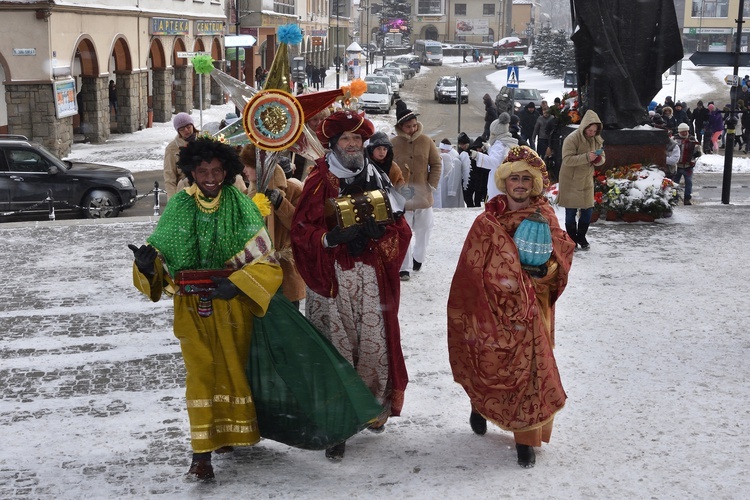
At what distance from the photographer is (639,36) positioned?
12914mm

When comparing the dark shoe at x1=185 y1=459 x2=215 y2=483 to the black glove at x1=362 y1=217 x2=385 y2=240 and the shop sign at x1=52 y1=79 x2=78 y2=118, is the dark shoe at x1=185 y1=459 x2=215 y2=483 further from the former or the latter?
the shop sign at x1=52 y1=79 x2=78 y2=118

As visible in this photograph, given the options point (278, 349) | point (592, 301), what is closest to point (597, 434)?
point (278, 349)

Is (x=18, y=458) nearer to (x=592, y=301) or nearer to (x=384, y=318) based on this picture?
(x=384, y=318)

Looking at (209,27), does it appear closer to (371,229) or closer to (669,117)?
(669,117)

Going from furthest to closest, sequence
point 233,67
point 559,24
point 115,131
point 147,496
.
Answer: point 559,24
point 233,67
point 115,131
point 147,496

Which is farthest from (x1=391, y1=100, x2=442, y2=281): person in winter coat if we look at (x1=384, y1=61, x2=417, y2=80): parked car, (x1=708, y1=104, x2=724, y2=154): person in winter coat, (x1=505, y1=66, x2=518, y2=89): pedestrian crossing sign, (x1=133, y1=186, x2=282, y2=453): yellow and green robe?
(x1=384, y1=61, x2=417, y2=80): parked car

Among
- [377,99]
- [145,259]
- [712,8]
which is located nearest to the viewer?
[145,259]

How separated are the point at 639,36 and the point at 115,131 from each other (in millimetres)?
20614

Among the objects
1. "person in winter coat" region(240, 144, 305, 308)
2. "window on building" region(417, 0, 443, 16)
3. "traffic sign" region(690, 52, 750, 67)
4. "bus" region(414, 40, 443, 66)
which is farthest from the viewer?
"window on building" region(417, 0, 443, 16)

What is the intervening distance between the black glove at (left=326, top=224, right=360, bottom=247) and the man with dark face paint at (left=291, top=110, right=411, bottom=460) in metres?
0.06

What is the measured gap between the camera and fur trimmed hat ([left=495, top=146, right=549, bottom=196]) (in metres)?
5.11

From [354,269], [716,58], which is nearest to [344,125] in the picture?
[354,269]

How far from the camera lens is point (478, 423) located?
219 inches

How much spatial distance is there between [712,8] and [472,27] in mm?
34820
